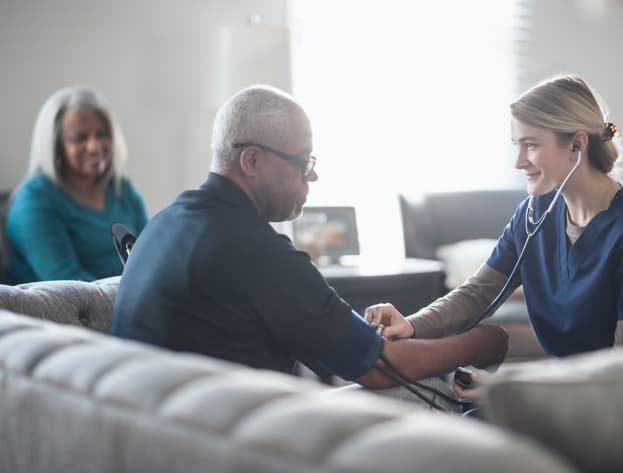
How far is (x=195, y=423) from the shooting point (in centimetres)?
77

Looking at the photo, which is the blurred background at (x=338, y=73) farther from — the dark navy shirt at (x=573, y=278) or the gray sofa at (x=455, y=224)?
the dark navy shirt at (x=573, y=278)

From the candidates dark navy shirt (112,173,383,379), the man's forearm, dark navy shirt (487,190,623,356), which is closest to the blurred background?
dark navy shirt (487,190,623,356)

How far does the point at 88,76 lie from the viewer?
4059mm

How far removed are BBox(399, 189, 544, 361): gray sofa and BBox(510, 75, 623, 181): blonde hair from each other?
179 cm

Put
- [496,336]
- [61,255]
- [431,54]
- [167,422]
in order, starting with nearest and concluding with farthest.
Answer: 1. [167,422]
2. [496,336]
3. [61,255]
4. [431,54]

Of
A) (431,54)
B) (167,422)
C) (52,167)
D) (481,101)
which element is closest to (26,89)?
(52,167)

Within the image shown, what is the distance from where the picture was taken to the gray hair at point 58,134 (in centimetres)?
338

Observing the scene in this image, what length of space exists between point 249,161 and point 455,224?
8.28 feet

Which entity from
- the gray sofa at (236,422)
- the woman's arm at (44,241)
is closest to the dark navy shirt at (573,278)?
the gray sofa at (236,422)

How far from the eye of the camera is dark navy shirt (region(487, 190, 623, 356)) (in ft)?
6.35

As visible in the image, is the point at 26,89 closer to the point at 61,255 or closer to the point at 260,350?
the point at 61,255

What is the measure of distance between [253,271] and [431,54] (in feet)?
11.6

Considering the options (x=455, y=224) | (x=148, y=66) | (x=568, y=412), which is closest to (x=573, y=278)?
(x=568, y=412)

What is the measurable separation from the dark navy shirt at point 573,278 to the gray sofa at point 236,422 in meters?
1.09
